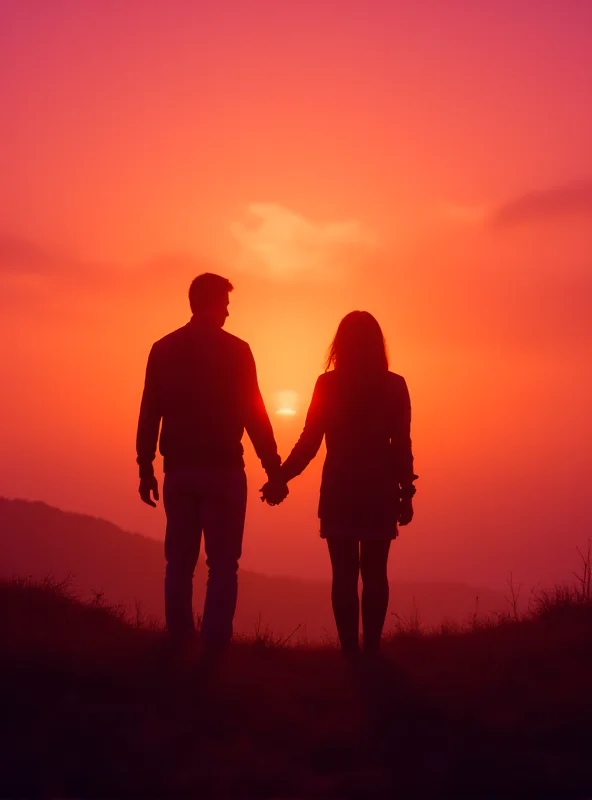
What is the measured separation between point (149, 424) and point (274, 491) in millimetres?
1359

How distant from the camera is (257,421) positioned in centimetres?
755

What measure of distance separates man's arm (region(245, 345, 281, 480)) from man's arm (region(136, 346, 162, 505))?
0.78m

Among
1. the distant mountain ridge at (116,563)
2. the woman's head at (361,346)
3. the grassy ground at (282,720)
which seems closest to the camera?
the grassy ground at (282,720)

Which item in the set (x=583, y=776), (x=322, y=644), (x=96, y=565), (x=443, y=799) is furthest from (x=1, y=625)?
(x=96, y=565)

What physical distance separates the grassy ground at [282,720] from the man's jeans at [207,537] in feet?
1.05

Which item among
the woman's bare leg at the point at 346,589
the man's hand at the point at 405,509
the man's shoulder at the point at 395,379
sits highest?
the man's shoulder at the point at 395,379

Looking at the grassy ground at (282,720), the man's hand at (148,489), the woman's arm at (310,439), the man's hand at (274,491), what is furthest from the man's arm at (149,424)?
the grassy ground at (282,720)

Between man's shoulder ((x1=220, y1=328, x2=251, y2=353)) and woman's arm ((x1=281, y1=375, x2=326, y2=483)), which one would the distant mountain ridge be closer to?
woman's arm ((x1=281, y1=375, x2=326, y2=483))

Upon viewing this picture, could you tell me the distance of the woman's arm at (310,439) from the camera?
7660mm

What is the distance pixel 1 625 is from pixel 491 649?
4.15 m

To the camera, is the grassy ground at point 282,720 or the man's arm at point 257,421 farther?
the man's arm at point 257,421

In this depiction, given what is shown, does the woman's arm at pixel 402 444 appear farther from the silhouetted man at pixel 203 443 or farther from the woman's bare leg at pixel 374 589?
the silhouetted man at pixel 203 443

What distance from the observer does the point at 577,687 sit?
20.2 ft

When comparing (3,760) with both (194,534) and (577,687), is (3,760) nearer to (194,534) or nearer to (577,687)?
(194,534)
